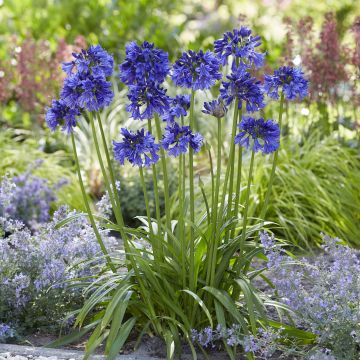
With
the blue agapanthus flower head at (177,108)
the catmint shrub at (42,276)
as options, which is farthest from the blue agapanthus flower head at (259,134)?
the catmint shrub at (42,276)

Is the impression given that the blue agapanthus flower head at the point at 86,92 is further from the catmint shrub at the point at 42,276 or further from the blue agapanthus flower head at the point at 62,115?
the catmint shrub at the point at 42,276

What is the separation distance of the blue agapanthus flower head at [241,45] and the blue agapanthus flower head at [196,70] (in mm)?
129

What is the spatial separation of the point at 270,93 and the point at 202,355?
44.6 inches

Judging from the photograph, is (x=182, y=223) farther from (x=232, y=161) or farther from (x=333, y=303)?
(x=333, y=303)

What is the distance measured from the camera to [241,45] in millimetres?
2990

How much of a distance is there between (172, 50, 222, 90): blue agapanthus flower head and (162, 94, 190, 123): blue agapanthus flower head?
0.11 meters

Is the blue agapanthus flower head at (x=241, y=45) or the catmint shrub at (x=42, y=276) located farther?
the catmint shrub at (x=42, y=276)

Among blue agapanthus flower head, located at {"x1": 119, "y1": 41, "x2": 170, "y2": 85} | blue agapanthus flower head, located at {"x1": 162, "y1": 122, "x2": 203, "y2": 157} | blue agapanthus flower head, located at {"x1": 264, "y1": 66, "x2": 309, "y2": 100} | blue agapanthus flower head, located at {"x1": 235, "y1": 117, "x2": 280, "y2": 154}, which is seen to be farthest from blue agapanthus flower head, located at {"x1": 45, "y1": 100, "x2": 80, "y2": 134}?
blue agapanthus flower head, located at {"x1": 264, "y1": 66, "x2": 309, "y2": 100}

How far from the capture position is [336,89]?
600 cm

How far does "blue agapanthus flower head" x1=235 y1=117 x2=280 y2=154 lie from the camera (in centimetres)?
285

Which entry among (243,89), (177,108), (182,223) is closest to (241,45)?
(243,89)

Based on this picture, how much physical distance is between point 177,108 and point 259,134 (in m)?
0.35

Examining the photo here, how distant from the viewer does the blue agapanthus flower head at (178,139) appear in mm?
2830

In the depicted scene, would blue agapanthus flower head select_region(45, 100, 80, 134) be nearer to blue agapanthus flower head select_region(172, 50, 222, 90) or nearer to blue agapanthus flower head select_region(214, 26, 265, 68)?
blue agapanthus flower head select_region(172, 50, 222, 90)
